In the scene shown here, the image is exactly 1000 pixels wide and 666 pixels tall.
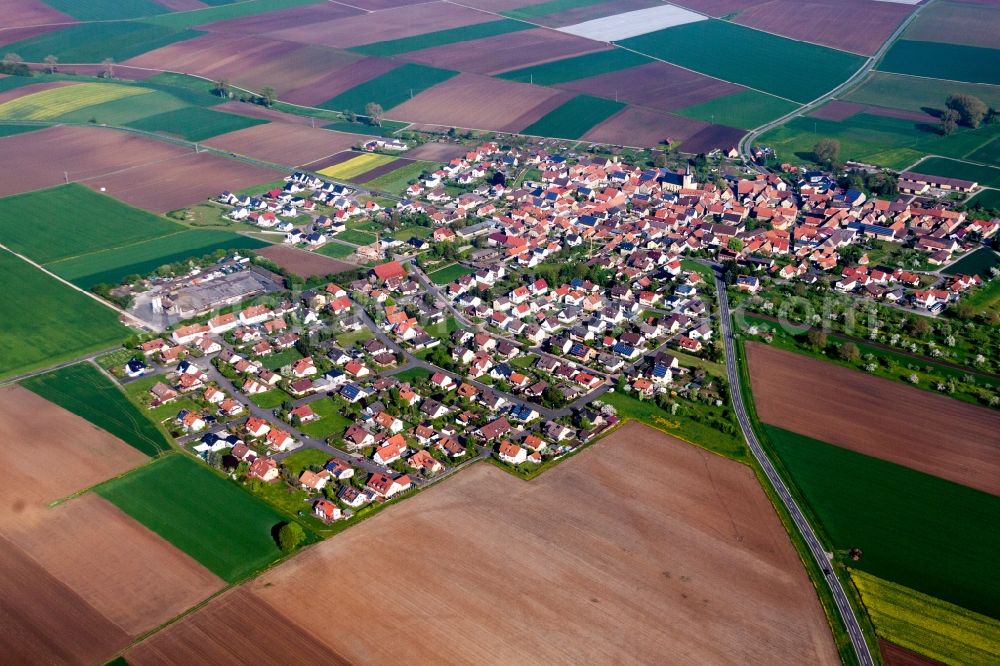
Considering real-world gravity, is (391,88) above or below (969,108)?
below

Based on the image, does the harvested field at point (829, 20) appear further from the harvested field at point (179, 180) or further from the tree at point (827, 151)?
the harvested field at point (179, 180)

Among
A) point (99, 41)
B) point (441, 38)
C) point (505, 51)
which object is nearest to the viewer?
point (505, 51)

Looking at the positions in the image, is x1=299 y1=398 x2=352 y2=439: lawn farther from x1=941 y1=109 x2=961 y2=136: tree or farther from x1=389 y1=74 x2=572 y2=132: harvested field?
x1=941 y1=109 x2=961 y2=136: tree

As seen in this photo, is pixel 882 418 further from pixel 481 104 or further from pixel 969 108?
pixel 481 104

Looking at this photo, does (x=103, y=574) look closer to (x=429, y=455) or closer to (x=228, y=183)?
(x=429, y=455)

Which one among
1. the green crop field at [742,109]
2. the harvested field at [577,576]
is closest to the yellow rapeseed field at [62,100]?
the green crop field at [742,109]

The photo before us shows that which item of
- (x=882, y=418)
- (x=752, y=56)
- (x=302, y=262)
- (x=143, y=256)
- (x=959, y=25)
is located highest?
(x=959, y=25)

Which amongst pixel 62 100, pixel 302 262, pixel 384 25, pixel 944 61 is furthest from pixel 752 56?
pixel 62 100
